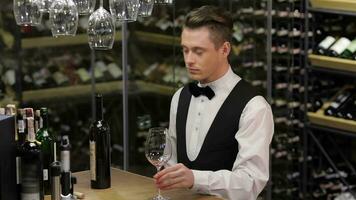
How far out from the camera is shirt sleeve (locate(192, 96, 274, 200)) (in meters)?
3.32

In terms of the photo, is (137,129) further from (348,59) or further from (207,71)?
(207,71)

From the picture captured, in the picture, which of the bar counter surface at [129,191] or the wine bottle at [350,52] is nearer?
the bar counter surface at [129,191]

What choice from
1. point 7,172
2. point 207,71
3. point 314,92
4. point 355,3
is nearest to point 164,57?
point 314,92

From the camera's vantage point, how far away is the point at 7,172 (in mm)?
2848

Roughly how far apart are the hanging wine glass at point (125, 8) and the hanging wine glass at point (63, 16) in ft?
0.55

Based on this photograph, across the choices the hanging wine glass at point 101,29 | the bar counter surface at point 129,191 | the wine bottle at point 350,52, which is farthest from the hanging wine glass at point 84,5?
the wine bottle at point 350,52

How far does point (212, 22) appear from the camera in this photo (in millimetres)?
3668

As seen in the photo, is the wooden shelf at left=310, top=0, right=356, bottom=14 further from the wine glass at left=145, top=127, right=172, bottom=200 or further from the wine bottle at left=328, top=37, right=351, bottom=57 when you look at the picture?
the wine glass at left=145, top=127, right=172, bottom=200

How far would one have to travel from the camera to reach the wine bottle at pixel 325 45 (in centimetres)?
563

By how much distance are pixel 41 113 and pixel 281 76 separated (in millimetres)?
2970

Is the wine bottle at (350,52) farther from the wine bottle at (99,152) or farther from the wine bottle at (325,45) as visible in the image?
the wine bottle at (99,152)

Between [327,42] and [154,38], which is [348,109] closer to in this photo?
[327,42]

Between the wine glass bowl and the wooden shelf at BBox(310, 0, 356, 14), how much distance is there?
8.95ft

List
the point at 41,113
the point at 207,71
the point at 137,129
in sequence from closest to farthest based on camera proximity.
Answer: the point at 41,113 → the point at 207,71 → the point at 137,129
